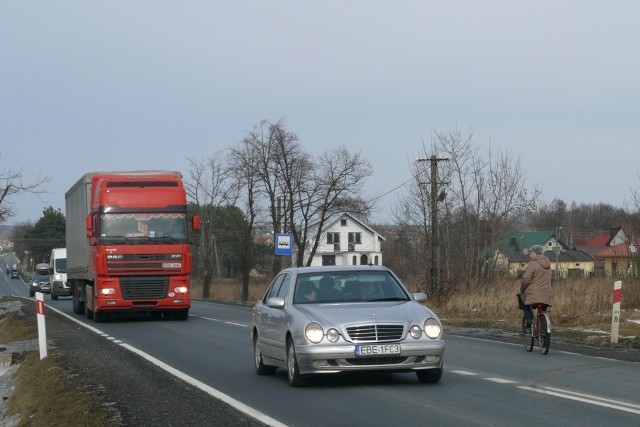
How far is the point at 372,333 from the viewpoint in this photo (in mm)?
11953

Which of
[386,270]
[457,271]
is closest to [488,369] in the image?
[386,270]

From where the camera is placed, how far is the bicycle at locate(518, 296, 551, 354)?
679 inches

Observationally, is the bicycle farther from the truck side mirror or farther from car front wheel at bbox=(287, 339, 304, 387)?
the truck side mirror

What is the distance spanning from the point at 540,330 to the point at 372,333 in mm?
6290

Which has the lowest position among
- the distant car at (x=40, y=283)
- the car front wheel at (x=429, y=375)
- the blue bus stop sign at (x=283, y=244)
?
the distant car at (x=40, y=283)

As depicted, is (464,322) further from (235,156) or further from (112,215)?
(235,156)

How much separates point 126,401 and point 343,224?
119 metres

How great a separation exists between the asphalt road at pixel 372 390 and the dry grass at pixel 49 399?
0.33 metres

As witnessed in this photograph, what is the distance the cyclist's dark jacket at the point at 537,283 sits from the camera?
17.6 meters

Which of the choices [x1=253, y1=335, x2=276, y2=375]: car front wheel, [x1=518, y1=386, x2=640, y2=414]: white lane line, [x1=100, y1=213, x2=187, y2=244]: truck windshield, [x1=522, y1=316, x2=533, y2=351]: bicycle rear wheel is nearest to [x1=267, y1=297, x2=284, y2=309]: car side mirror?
[x1=253, y1=335, x2=276, y2=375]: car front wheel

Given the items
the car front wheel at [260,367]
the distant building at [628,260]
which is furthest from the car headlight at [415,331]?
the distant building at [628,260]

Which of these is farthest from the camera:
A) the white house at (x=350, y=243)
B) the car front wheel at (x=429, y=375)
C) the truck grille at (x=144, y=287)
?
the white house at (x=350, y=243)

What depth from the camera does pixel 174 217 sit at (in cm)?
2870

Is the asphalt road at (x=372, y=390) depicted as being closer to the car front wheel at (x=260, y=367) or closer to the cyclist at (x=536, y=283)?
the car front wheel at (x=260, y=367)
